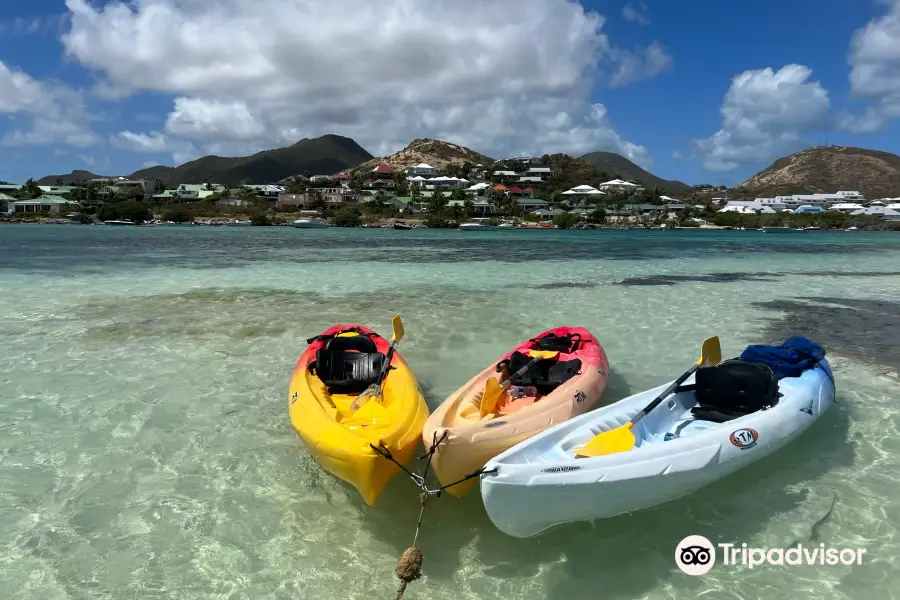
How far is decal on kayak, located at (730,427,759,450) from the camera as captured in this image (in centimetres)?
525

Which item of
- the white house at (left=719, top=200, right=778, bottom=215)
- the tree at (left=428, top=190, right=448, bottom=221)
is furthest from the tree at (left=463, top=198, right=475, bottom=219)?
the white house at (left=719, top=200, right=778, bottom=215)

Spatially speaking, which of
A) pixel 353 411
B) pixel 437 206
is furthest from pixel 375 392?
pixel 437 206

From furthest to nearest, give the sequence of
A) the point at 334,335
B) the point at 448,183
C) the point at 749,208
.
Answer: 1. the point at 448,183
2. the point at 749,208
3. the point at 334,335

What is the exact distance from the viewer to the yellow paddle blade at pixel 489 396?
19.3 ft

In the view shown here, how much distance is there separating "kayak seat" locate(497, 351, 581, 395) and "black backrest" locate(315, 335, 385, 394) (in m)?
1.72

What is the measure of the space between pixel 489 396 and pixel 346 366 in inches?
94.7

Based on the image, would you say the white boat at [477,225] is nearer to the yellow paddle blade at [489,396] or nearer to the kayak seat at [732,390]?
the kayak seat at [732,390]

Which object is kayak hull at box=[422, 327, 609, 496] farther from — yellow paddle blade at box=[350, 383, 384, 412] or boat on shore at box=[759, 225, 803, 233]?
Result: boat on shore at box=[759, 225, 803, 233]

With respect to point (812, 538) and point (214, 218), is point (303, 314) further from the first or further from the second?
point (214, 218)

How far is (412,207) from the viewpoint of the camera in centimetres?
11162

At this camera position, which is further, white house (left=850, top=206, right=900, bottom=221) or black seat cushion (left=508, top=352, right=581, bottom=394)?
white house (left=850, top=206, right=900, bottom=221)

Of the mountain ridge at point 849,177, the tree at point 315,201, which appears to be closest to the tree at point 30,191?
the tree at point 315,201

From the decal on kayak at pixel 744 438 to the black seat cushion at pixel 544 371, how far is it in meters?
2.21

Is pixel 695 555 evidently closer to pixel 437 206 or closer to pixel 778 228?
pixel 437 206
